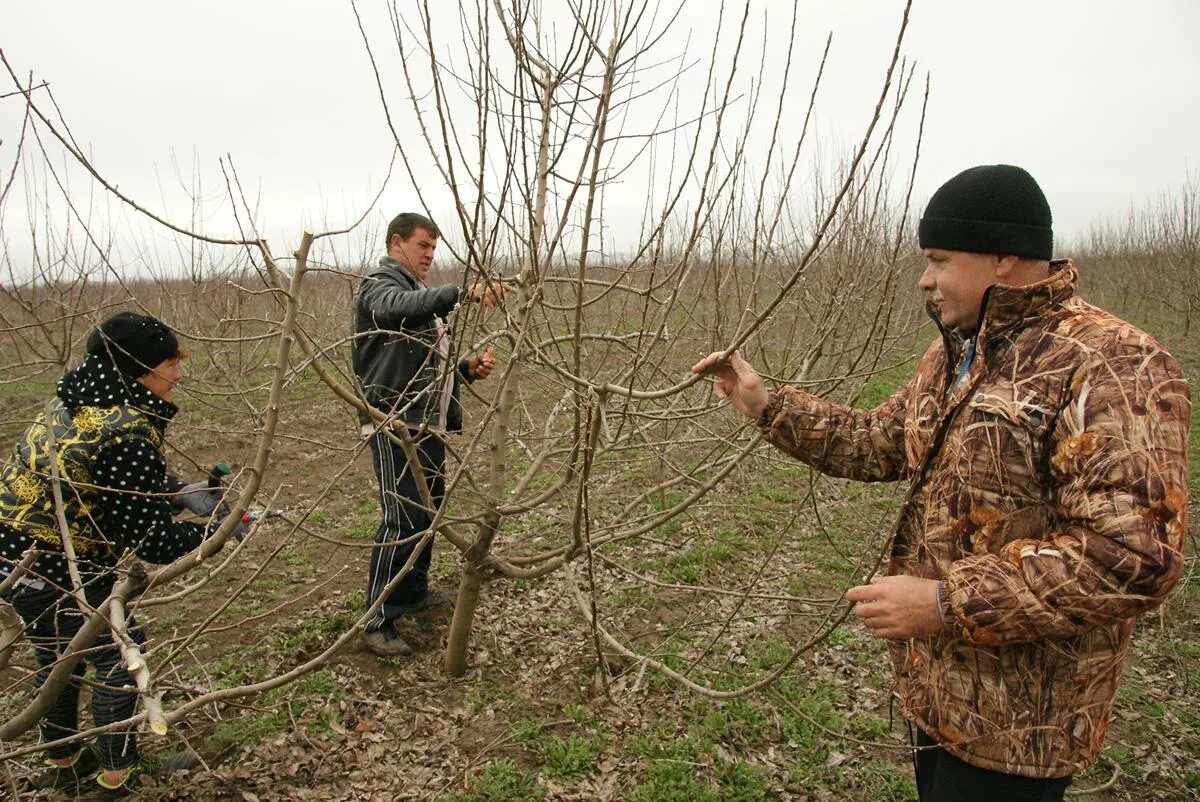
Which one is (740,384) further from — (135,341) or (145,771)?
(145,771)

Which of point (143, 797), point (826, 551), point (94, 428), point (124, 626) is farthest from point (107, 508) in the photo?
point (826, 551)

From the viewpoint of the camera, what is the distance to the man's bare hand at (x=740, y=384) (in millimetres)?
1671

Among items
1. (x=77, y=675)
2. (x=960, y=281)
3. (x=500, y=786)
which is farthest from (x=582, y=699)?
(x=960, y=281)

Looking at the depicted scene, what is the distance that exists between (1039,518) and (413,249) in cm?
253

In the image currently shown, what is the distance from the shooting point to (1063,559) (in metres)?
1.08

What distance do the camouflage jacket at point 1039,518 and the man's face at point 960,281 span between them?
56 millimetres

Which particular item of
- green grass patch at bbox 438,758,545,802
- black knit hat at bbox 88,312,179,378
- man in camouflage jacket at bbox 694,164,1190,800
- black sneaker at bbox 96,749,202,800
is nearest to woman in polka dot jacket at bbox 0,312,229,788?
black knit hat at bbox 88,312,179,378

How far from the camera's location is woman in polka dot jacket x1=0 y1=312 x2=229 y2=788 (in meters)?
2.01

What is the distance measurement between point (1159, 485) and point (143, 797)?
2998 mm

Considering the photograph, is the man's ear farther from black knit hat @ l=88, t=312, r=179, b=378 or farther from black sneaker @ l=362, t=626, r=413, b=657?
black sneaker @ l=362, t=626, r=413, b=657

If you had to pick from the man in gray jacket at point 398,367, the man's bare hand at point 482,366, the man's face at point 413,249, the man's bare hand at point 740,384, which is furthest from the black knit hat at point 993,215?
the man's face at point 413,249

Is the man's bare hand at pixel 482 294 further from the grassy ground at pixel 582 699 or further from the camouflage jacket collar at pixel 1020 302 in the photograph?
the camouflage jacket collar at pixel 1020 302

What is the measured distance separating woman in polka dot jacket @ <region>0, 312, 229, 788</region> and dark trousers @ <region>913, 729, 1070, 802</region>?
190 centimetres

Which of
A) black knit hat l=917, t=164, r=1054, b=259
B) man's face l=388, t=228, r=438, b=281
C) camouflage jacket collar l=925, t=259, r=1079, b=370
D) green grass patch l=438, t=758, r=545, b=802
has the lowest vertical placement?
green grass patch l=438, t=758, r=545, b=802
